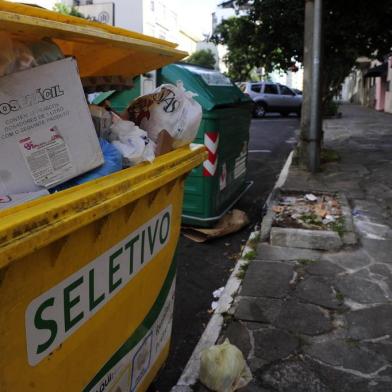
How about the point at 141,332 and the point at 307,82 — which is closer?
the point at 141,332

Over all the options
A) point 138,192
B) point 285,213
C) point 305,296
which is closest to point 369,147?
point 285,213

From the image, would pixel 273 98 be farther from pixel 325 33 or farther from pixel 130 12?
pixel 130 12

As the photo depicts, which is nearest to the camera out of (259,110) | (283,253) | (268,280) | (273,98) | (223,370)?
(223,370)

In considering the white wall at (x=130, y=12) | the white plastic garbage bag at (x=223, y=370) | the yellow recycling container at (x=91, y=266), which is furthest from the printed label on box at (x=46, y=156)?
the white wall at (x=130, y=12)

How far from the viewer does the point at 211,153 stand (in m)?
4.59

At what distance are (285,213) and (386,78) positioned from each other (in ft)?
77.6

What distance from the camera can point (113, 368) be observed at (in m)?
1.83

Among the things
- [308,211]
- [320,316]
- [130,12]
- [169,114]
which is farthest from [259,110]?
[130,12]

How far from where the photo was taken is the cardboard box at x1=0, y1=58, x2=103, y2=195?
142cm

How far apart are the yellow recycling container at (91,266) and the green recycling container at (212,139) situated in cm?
211

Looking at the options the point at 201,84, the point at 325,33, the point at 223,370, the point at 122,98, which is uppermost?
the point at 325,33

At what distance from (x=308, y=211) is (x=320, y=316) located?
220 cm

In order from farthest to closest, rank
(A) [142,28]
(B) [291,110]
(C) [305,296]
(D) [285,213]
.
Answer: (A) [142,28], (B) [291,110], (D) [285,213], (C) [305,296]

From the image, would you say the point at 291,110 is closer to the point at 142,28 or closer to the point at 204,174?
the point at 204,174
